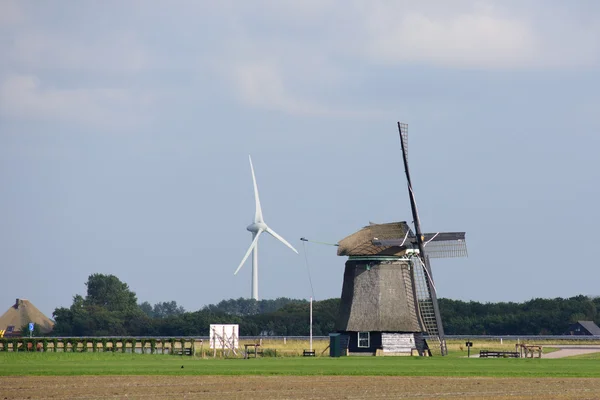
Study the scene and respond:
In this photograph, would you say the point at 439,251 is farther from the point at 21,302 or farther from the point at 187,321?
the point at 21,302

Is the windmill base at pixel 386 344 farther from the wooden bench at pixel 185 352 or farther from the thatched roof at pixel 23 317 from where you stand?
the thatched roof at pixel 23 317

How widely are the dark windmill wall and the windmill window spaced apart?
0.65 ft

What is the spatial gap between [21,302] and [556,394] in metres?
147

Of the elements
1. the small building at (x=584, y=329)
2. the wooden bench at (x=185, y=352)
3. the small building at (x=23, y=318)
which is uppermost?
the small building at (x=23, y=318)

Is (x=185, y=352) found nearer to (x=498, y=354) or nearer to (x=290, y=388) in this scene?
(x=498, y=354)

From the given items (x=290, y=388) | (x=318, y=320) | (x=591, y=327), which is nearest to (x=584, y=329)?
(x=591, y=327)

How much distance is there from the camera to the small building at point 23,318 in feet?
555

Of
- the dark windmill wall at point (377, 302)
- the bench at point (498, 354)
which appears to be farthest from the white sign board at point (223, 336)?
the bench at point (498, 354)

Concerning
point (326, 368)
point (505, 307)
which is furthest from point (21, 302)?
point (326, 368)

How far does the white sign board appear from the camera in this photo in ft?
233

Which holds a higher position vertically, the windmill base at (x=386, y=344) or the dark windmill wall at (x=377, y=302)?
the dark windmill wall at (x=377, y=302)

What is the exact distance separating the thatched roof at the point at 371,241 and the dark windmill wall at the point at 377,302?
0.67 meters

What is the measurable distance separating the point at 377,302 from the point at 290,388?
3607cm

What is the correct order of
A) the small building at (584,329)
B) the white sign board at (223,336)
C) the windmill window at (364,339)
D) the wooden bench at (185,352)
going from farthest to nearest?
the small building at (584,329) → the wooden bench at (185,352) → the windmill window at (364,339) → the white sign board at (223,336)
